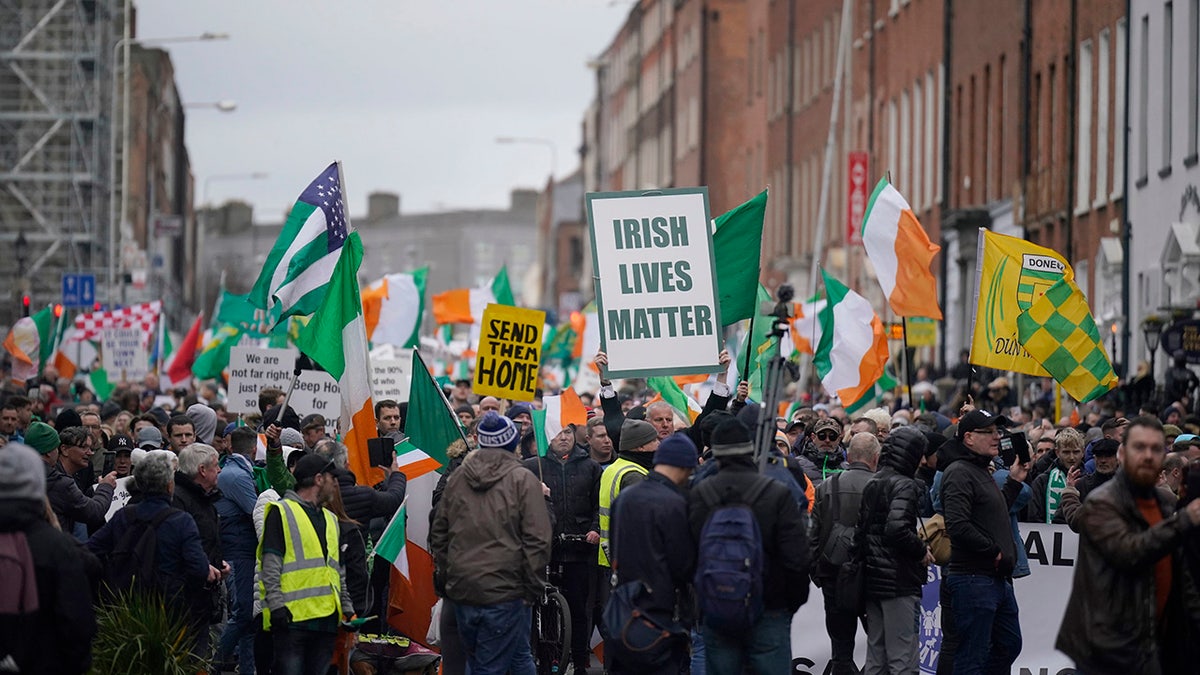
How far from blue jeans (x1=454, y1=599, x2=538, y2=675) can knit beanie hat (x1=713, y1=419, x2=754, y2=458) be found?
1.82 metres

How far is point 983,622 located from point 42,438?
5943mm

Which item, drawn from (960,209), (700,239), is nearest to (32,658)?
(700,239)

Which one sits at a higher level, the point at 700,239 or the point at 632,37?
the point at 632,37

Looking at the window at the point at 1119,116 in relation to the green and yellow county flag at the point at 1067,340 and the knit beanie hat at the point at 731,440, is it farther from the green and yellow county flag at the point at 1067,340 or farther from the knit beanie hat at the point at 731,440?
the knit beanie hat at the point at 731,440

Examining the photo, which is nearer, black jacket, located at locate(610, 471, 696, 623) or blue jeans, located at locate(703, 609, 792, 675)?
black jacket, located at locate(610, 471, 696, 623)

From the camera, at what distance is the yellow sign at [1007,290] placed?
54.6 feet

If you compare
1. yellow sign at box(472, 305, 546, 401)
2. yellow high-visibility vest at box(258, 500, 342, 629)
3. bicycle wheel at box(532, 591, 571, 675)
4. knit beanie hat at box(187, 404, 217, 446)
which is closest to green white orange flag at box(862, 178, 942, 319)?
yellow sign at box(472, 305, 546, 401)

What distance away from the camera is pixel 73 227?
5816 cm

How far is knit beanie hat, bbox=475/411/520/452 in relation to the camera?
39.9 feet

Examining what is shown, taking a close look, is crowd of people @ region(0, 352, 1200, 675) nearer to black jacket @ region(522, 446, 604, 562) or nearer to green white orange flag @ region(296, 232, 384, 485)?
black jacket @ region(522, 446, 604, 562)

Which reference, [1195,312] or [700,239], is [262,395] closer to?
[700,239]

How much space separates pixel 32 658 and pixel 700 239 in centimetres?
622

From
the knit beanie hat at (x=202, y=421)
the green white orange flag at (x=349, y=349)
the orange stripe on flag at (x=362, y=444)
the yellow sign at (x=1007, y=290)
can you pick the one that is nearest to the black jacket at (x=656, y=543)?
the orange stripe on flag at (x=362, y=444)

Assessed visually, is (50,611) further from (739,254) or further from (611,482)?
(739,254)
